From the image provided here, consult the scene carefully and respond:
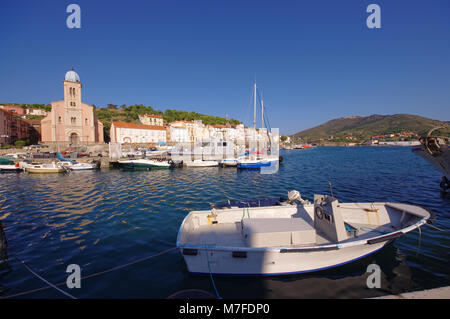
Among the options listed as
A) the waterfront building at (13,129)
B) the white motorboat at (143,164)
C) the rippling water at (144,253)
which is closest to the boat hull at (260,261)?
the rippling water at (144,253)

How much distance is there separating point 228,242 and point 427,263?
278 inches

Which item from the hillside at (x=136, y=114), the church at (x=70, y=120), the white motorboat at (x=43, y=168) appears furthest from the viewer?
the hillside at (x=136, y=114)

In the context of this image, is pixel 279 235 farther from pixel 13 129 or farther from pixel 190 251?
pixel 13 129

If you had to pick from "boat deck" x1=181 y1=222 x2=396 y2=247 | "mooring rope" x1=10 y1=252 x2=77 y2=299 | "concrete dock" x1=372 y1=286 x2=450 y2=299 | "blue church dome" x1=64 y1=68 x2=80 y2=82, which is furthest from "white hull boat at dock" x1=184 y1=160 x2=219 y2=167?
"blue church dome" x1=64 y1=68 x2=80 y2=82

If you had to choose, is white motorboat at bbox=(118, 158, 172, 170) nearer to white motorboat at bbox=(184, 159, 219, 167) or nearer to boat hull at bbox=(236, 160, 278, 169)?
white motorboat at bbox=(184, 159, 219, 167)

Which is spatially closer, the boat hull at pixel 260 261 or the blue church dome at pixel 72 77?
the boat hull at pixel 260 261

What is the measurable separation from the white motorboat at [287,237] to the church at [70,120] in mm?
61897

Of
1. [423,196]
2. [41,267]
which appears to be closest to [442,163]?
[423,196]

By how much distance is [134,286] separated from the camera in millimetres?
6027

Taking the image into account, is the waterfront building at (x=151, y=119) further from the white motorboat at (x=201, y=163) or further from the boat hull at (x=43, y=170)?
the boat hull at (x=43, y=170)

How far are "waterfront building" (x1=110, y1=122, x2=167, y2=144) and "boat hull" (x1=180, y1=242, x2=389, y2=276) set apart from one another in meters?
71.8

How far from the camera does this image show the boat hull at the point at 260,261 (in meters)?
5.82
